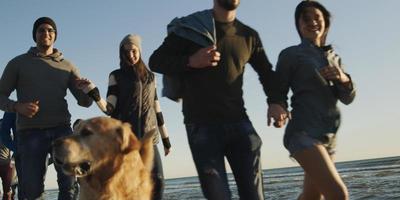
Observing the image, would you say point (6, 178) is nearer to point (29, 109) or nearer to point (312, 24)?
point (29, 109)

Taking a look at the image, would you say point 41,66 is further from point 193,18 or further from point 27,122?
point 193,18

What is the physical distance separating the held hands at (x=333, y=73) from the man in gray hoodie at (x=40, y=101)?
281cm

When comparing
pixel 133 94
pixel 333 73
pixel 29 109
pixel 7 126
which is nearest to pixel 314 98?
pixel 333 73

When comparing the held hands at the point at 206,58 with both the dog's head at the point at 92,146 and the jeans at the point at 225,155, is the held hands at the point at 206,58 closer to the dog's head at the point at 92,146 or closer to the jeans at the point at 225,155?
the jeans at the point at 225,155

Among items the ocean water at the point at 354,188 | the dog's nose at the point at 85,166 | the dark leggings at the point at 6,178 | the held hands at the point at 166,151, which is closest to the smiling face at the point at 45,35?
the held hands at the point at 166,151

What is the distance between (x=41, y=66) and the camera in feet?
19.0

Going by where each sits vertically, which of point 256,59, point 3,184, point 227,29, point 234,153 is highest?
point 227,29

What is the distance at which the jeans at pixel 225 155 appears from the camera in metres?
4.03

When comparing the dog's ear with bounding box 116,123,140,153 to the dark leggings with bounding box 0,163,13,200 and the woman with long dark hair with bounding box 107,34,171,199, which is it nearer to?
the woman with long dark hair with bounding box 107,34,171,199

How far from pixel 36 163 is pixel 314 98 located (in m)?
3.14

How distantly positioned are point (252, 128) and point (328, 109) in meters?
0.88

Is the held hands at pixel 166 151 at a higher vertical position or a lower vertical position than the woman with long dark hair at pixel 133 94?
lower

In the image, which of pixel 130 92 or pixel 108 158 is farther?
pixel 130 92

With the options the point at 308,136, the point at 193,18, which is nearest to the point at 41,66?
the point at 193,18
